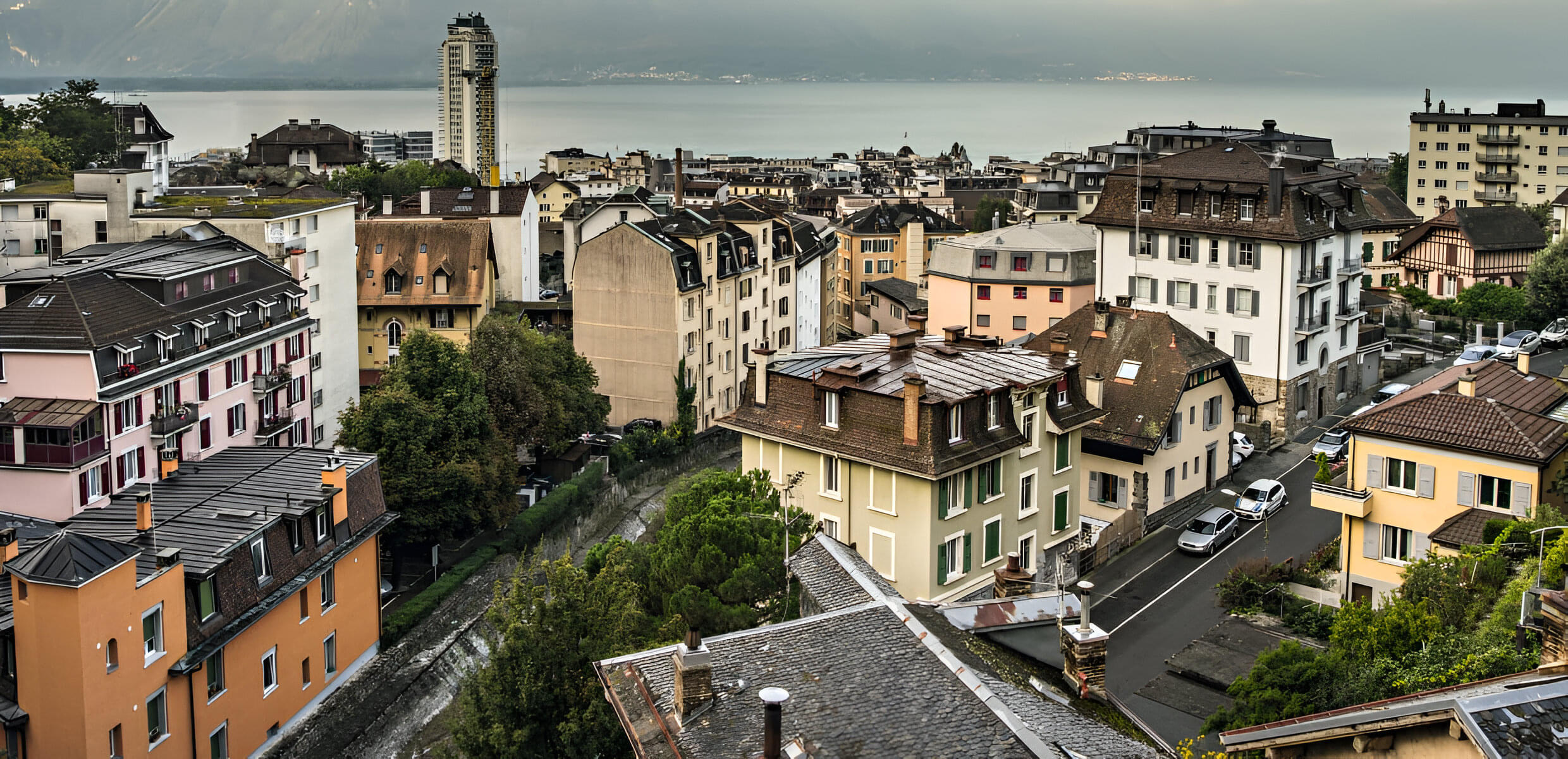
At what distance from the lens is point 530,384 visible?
4600 centimetres

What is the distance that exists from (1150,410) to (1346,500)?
26.7 ft

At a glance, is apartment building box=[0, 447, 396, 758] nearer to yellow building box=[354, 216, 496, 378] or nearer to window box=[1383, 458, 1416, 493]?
window box=[1383, 458, 1416, 493]

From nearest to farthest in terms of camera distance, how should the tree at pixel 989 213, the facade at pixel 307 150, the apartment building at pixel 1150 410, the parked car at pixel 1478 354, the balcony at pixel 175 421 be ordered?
the balcony at pixel 175 421
the apartment building at pixel 1150 410
the parked car at pixel 1478 354
the tree at pixel 989 213
the facade at pixel 307 150

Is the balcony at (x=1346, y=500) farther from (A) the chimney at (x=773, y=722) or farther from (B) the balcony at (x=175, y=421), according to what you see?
(B) the balcony at (x=175, y=421)

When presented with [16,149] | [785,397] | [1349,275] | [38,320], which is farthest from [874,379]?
[16,149]

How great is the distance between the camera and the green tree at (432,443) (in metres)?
38.2

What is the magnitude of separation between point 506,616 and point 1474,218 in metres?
57.0

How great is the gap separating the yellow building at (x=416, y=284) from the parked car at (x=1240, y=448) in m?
30.1

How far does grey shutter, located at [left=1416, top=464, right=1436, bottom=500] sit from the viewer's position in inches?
1113

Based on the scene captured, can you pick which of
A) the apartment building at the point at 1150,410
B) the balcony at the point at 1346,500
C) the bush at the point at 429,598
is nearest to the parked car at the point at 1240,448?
the apartment building at the point at 1150,410

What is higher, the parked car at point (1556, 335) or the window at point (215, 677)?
the parked car at point (1556, 335)

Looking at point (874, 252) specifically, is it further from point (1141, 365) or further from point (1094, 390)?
point (1094, 390)

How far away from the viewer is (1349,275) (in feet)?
156

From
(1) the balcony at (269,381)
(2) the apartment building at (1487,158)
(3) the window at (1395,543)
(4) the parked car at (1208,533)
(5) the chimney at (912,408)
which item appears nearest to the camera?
(5) the chimney at (912,408)
